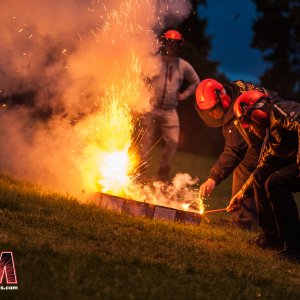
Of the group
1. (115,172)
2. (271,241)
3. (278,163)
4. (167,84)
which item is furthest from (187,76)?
(271,241)

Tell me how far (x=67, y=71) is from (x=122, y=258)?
20.9 ft

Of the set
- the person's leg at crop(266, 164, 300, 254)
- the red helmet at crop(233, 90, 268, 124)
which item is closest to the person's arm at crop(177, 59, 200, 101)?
the red helmet at crop(233, 90, 268, 124)

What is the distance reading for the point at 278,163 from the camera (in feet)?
21.9

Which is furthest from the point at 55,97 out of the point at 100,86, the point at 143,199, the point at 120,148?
the point at 143,199

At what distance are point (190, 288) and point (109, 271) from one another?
698mm

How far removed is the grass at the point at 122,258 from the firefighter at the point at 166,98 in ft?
13.8

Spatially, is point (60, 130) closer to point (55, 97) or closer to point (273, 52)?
point (55, 97)

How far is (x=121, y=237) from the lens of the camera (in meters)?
6.20

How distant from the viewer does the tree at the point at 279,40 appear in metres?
38.5

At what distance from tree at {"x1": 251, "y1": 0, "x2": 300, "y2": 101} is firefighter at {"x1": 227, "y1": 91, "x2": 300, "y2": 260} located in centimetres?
3120

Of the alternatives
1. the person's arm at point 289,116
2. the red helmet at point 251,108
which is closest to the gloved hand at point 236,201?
the red helmet at point 251,108

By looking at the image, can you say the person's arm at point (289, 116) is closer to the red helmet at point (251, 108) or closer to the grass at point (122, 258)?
the red helmet at point (251, 108)

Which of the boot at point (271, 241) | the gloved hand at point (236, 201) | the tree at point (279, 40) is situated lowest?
the boot at point (271, 241)

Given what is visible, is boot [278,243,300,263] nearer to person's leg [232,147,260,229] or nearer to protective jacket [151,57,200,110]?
person's leg [232,147,260,229]
